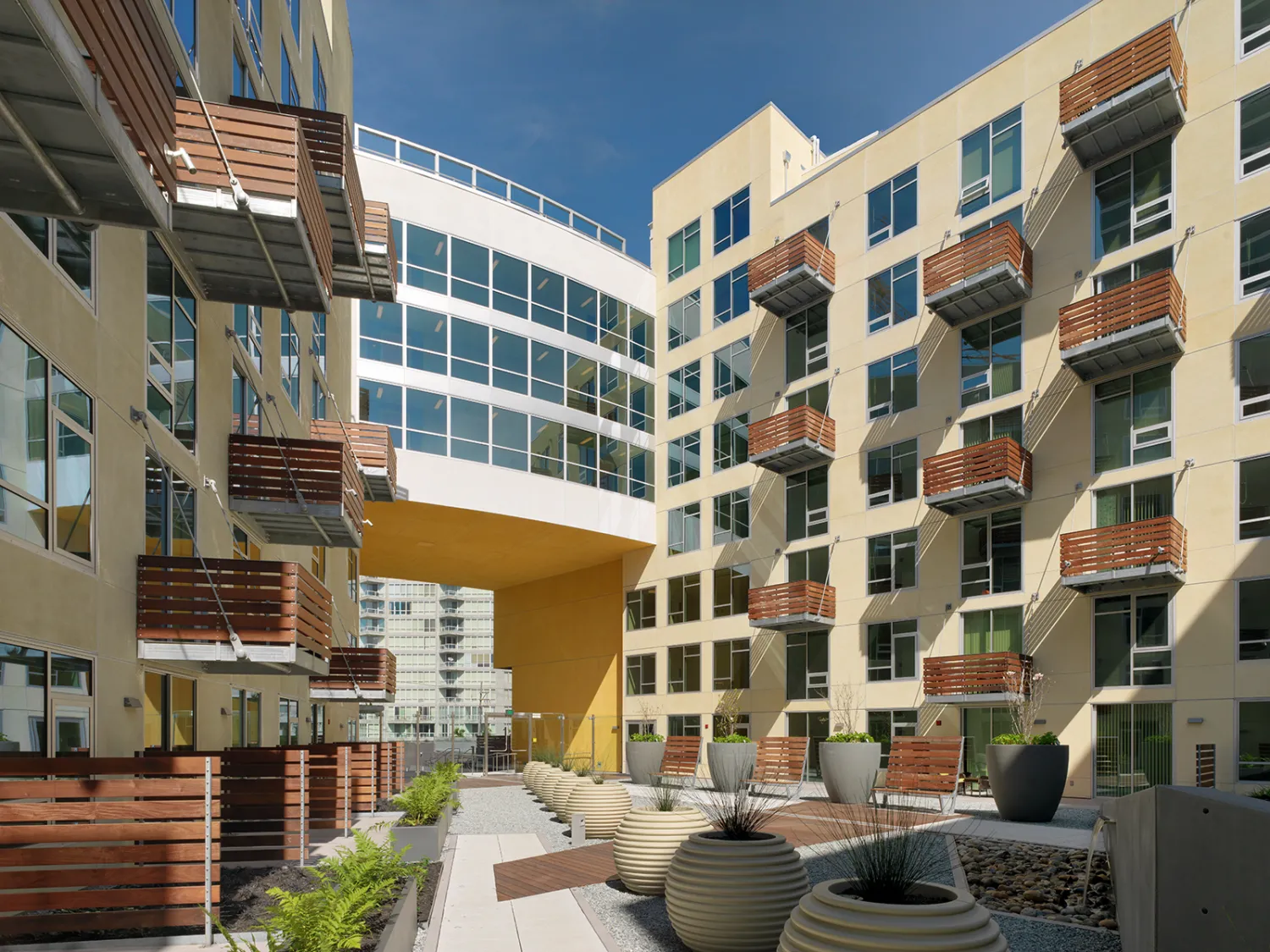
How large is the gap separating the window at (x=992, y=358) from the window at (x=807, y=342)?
220 inches

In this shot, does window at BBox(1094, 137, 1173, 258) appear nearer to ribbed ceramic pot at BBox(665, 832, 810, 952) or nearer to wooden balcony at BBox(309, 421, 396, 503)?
wooden balcony at BBox(309, 421, 396, 503)

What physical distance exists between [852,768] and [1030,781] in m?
4.58

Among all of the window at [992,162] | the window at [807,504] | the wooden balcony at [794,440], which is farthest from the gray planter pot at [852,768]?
the window at [992,162]

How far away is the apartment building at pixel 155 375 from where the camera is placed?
23.8 ft

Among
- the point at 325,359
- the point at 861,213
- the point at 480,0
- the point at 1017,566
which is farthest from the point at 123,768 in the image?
the point at 480,0

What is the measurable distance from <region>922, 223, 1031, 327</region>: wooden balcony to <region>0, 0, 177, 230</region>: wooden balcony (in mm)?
22537

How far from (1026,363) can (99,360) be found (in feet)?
77.2

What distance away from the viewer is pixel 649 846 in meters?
10.2

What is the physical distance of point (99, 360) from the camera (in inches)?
404

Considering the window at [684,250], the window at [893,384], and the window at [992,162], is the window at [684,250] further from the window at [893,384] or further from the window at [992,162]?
the window at [992,162]

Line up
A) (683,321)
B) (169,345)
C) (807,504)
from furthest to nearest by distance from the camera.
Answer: (683,321), (807,504), (169,345)

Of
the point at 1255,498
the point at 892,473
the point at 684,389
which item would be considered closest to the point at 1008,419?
the point at 892,473

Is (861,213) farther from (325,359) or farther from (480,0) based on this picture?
(480,0)

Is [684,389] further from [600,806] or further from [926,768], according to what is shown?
[600,806]
